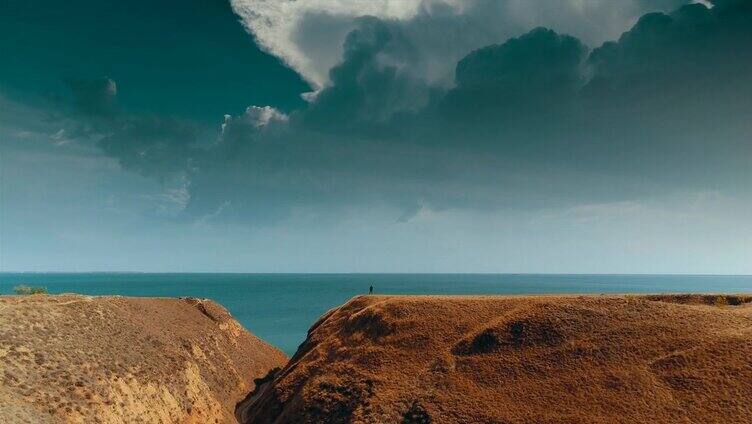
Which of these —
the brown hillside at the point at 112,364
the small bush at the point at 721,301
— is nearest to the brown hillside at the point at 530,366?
the small bush at the point at 721,301

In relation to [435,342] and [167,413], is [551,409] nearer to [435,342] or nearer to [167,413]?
[435,342]

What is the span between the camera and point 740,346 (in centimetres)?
4066

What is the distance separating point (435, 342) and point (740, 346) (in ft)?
88.1

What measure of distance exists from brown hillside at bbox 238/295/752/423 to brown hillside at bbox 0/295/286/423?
786cm

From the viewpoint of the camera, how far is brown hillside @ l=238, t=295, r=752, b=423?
37.4 metres

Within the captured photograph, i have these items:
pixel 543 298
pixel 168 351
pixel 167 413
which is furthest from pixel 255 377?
pixel 543 298

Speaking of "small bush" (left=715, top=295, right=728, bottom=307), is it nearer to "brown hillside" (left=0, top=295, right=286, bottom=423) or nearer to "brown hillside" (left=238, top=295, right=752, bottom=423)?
"brown hillside" (left=238, top=295, right=752, bottom=423)

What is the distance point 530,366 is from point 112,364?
39570mm

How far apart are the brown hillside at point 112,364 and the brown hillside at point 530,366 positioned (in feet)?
25.8

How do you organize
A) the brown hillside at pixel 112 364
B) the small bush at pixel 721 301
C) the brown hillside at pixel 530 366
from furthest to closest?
1. the small bush at pixel 721 301
2. the brown hillside at pixel 530 366
3. the brown hillside at pixel 112 364

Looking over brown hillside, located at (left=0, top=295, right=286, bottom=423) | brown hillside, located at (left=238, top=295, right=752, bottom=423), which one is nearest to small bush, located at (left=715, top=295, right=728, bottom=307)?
brown hillside, located at (left=238, top=295, right=752, bottom=423)

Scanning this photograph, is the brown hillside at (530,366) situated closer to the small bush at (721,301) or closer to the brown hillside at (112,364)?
the small bush at (721,301)

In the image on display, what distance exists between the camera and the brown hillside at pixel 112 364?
121ft

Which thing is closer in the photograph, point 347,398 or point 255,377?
point 347,398
